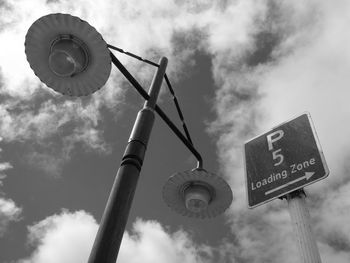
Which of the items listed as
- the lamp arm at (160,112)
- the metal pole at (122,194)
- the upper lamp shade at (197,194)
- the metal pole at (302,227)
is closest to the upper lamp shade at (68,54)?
the lamp arm at (160,112)

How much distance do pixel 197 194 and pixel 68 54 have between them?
1967mm

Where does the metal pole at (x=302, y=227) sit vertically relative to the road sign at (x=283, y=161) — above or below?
below

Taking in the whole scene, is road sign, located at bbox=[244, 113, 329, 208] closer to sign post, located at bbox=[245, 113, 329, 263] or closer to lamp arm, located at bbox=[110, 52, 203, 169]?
sign post, located at bbox=[245, 113, 329, 263]

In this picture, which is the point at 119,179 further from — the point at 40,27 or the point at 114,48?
the point at 114,48

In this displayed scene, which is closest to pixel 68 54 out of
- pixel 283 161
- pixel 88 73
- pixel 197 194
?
pixel 88 73

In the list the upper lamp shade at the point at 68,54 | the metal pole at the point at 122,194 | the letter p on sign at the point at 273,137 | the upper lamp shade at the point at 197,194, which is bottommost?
the metal pole at the point at 122,194

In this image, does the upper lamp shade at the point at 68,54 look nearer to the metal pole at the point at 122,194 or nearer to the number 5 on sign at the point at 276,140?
the metal pole at the point at 122,194

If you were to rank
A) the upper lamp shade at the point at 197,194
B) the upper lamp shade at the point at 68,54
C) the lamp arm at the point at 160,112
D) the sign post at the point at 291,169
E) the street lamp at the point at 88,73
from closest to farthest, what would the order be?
1. the street lamp at the point at 88,73
2. the sign post at the point at 291,169
3. the upper lamp shade at the point at 68,54
4. the lamp arm at the point at 160,112
5. the upper lamp shade at the point at 197,194

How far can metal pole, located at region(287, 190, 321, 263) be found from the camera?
8.39ft

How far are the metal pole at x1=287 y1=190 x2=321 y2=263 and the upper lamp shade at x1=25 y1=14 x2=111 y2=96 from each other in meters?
2.09

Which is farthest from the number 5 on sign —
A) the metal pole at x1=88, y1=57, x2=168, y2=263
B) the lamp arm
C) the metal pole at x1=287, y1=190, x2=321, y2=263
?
the metal pole at x1=88, y1=57, x2=168, y2=263

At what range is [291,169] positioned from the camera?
3.30m

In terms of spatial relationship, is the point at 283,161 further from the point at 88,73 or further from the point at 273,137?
the point at 88,73

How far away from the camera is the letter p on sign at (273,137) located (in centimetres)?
376
